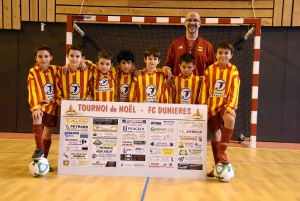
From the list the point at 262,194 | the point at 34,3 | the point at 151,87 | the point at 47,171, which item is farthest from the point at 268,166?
the point at 34,3

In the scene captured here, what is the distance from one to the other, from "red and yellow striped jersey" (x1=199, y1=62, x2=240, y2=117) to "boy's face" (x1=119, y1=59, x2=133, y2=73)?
33.3 inches

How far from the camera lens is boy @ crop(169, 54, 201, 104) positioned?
3.19 m

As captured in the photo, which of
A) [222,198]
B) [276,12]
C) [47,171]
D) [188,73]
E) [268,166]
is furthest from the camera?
[276,12]

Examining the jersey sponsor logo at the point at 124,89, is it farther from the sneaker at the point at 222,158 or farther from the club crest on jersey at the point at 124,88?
the sneaker at the point at 222,158

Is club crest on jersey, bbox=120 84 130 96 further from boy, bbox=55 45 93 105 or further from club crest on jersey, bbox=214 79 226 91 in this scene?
club crest on jersey, bbox=214 79 226 91

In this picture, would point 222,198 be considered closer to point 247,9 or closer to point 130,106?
point 130,106

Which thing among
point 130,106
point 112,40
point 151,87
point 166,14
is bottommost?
point 130,106

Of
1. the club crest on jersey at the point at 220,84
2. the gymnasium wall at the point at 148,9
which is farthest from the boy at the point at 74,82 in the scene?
the gymnasium wall at the point at 148,9

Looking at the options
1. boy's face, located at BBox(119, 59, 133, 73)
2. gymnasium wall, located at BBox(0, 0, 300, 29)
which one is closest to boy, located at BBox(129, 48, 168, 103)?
boy's face, located at BBox(119, 59, 133, 73)

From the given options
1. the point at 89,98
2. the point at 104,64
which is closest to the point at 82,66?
the point at 104,64

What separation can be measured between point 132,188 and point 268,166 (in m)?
2.02

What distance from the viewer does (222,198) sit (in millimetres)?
2447

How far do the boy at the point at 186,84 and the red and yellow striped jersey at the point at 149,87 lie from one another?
0.14 metres

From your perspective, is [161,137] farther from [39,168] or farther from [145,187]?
[39,168]
